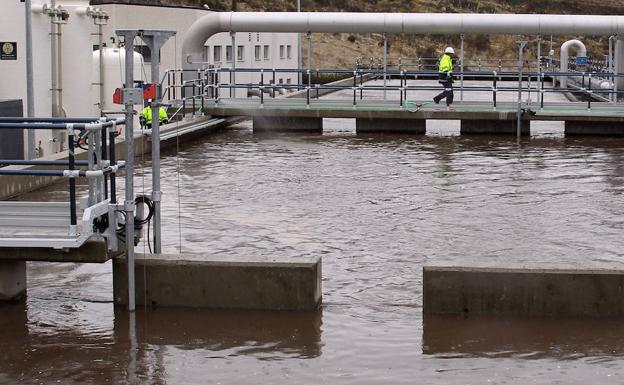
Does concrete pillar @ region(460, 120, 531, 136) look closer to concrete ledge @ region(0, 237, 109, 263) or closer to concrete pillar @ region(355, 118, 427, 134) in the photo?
concrete pillar @ region(355, 118, 427, 134)

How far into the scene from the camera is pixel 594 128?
30.8 metres

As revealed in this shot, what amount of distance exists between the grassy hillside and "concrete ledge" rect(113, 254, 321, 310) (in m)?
64.3

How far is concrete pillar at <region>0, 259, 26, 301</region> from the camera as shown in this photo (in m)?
11.4

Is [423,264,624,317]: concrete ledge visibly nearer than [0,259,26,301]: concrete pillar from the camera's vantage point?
Yes

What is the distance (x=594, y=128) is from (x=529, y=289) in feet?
68.2

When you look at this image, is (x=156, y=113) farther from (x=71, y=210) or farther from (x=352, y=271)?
(x=352, y=271)

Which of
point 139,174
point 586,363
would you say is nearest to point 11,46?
point 139,174

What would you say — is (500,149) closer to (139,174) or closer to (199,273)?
(139,174)

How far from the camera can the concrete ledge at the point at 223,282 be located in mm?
11078

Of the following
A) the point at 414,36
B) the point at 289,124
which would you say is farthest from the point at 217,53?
the point at 414,36

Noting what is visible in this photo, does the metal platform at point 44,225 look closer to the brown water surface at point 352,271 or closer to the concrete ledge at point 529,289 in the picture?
the brown water surface at point 352,271

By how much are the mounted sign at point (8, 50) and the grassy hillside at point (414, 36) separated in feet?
175

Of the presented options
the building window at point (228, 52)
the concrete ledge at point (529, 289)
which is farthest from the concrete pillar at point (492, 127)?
the concrete ledge at point (529, 289)

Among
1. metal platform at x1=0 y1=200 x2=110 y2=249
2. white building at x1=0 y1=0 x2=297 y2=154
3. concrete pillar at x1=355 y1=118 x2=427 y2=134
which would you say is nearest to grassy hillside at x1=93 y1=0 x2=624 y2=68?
concrete pillar at x1=355 y1=118 x2=427 y2=134
